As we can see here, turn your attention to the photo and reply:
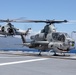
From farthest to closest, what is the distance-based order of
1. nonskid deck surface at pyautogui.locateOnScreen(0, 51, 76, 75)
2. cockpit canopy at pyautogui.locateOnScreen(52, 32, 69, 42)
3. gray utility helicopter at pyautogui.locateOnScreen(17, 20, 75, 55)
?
1. cockpit canopy at pyautogui.locateOnScreen(52, 32, 69, 42)
2. gray utility helicopter at pyautogui.locateOnScreen(17, 20, 75, 55)
3. nonskid deck surface at pyautogui.locateOnScreen(0, 51, 76, 75)

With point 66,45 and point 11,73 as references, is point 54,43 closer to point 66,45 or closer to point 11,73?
point 66,45

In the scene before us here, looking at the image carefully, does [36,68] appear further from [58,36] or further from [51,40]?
[51,40]

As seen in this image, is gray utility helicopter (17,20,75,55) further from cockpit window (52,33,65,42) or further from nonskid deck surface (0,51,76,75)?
nonskid deck surface (0,51,76,75)

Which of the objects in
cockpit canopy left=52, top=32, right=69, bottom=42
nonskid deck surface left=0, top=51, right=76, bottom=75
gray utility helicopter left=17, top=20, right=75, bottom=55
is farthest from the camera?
cockpit canopy left=52, top=32, right=69, bottom=42

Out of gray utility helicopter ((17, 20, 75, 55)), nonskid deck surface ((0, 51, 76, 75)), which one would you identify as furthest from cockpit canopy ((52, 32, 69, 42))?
nonskid deck surface ((0, 51, 76, 75))

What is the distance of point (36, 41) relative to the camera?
3341cm

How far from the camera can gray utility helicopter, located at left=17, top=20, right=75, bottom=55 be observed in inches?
1215

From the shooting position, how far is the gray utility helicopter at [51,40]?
30.9 metres

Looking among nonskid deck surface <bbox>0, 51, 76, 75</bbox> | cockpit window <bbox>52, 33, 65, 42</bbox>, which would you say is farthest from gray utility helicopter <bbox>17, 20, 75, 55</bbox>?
nonskid deck surface <bbox>0, 51, 76, 75</bbox>

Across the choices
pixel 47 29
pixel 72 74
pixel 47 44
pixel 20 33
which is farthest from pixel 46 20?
pixel 72 74

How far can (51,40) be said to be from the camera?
31953 millimetres

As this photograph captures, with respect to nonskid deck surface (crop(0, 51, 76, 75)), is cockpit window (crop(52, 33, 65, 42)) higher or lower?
higher

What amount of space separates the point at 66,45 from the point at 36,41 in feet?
15.3

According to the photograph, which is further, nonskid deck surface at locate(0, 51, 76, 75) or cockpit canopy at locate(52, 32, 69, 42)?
cockpit canopy at locate(52, 32, 69, 42)
